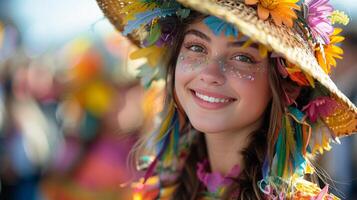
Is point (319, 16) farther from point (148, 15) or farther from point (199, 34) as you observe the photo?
point (148, 15)

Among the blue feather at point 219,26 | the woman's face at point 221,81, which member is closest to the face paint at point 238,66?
the woman's face at point 221,81

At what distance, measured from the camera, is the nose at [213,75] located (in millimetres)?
2264

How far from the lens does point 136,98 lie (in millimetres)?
4105

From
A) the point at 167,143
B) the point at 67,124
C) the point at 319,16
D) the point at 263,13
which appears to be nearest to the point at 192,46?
the point at 263,13

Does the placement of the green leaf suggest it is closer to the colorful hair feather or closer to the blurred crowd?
the colorful hair feather

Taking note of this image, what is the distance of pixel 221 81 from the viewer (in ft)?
7.43

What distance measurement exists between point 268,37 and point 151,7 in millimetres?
617

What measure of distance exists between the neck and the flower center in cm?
49

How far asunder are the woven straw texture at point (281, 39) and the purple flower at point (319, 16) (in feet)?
0.25

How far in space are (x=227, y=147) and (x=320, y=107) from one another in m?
0.39

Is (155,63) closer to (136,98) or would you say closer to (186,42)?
(186,42)

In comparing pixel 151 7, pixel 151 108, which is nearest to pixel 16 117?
pixel 151 108

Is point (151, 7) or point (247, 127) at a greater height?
point (151, 7)

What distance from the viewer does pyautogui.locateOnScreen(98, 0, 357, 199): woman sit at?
2197mm
